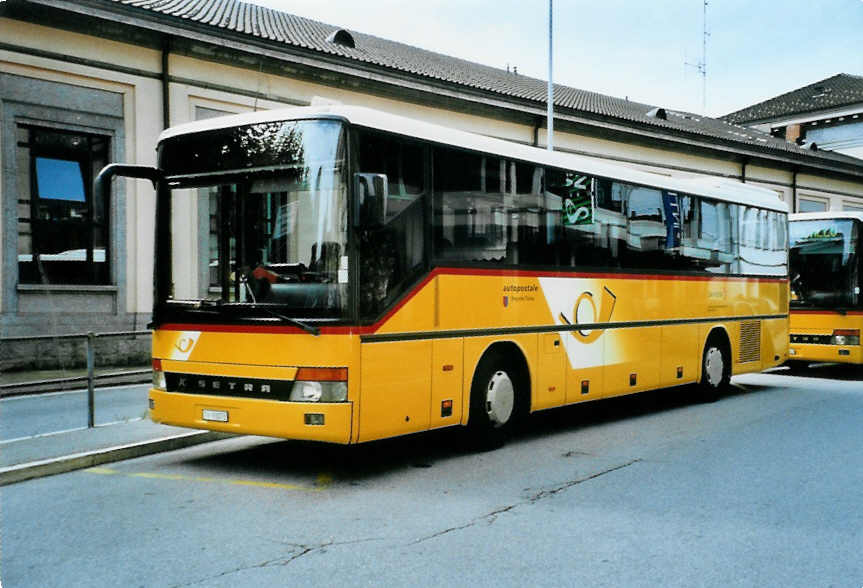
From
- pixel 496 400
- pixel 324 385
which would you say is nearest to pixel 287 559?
pixel 324 385

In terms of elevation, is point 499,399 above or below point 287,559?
above

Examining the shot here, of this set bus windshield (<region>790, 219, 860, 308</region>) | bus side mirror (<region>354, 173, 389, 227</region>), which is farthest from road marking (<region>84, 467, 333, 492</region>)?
bus windshield (<region>790, 219, 860, 308</region>)

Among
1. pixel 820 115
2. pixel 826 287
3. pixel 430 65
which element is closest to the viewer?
pixel 826 287

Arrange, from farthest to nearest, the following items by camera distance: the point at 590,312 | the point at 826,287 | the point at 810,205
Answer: the point at 810,205 → the point at 826,287 → the point at 590,312

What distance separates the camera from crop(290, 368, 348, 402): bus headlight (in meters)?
7.45

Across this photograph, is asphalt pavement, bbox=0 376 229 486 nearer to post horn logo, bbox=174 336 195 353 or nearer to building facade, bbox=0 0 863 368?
post horn logo, bbox=174 336 195 353

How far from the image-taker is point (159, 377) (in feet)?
27.5

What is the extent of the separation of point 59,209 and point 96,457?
36.7 ft

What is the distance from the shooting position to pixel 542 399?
32.7 ft

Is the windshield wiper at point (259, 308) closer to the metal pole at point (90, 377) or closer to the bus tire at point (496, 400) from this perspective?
the bus tire at point (496, 400)

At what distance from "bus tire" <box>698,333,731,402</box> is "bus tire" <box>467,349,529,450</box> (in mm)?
5050

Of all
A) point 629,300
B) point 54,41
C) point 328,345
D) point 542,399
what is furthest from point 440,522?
point 54,41

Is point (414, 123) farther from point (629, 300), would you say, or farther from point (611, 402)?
point (611, 402)

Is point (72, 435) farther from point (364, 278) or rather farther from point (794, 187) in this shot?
point (794, 187)
